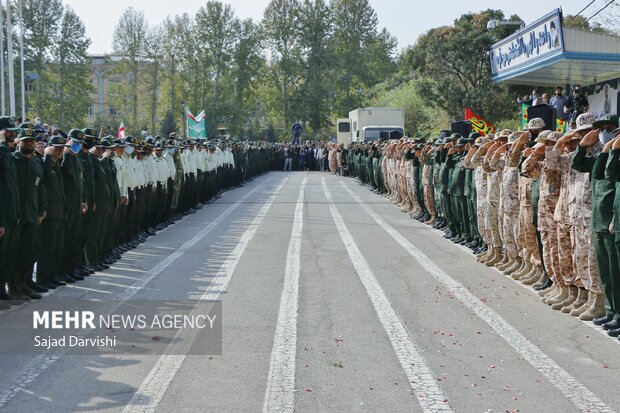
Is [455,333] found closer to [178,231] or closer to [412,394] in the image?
[412,394]

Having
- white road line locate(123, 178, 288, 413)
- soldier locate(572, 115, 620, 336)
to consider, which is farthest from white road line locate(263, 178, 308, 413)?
soldier locate(572, 115, 620, 336)

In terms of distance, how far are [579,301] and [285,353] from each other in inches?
156

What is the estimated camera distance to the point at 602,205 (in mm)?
8664

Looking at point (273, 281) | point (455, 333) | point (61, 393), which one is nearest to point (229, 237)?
point (273, 281)

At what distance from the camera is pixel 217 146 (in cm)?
3161

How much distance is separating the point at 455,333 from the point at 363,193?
24632 mm

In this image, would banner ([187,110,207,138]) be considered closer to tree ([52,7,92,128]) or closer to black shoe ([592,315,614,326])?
black shoe ([592,315,614,326])

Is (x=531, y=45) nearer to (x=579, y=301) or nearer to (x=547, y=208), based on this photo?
(x=547, y=208)

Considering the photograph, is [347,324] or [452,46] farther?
[452,46]

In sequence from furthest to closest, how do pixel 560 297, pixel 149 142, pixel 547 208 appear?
pixel 149 142 < pixel 547 208 < pixel 560 297

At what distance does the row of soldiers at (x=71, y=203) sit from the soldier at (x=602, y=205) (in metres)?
6.39

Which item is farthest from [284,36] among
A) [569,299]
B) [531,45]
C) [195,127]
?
[569,299]

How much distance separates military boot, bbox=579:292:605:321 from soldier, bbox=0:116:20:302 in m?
6.49

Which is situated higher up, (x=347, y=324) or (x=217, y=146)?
(x=217, y=146)
